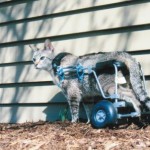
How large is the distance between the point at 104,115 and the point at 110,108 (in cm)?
10

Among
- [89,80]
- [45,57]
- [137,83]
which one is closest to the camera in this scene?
[137,83]

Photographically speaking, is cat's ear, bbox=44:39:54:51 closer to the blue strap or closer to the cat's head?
the cat's head

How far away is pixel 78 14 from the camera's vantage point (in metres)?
5.64

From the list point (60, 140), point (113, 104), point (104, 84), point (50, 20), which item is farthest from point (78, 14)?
point (60, 140)

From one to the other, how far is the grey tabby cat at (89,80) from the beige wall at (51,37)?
34 centimetres

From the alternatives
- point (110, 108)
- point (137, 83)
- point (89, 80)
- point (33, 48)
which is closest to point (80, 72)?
point (89, 80)

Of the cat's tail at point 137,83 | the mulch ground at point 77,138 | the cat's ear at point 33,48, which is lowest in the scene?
the mulch ground at point 77,138

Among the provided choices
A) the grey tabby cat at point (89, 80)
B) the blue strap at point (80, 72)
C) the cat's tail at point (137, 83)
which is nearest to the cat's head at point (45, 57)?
the grey tabby cat at point (89, 80)

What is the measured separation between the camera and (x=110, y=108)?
14.0 ft

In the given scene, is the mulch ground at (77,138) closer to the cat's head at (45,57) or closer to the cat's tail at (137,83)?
the cat's tail at (137,83)

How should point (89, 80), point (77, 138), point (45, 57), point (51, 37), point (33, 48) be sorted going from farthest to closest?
point (33, 48) → point (51, 37) → point (45, 57) → point (89, 80) → point (77, 138)

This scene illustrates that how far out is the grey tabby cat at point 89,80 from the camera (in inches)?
179

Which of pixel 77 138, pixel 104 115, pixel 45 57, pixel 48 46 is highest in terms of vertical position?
pixel 48 46

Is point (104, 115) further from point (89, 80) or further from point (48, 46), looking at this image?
point (48, 46)
